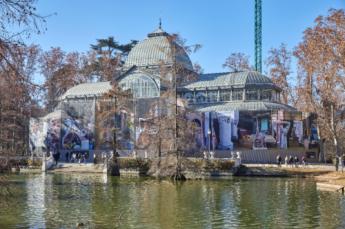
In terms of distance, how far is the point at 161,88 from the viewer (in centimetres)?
6912

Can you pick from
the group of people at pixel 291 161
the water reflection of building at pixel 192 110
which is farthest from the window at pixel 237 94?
the group of people at pixel 291 161

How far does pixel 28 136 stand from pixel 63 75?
15420 millimetres

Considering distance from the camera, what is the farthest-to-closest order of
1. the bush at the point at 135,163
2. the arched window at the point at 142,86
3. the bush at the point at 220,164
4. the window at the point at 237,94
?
the arched window at the point at 142,86 < the window at the point at 237,94 < the bush at the point at 135,163 < the bush at the point at 220,164

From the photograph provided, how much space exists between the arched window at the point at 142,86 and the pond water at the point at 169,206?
31.9 metres

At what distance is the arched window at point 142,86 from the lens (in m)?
68.9

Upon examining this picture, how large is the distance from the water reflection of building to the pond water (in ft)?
43.2

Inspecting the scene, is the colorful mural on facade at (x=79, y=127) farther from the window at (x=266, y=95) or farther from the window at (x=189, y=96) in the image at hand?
the window at (x=266, y=95)

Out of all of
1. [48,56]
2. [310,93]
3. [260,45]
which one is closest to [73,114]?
[48,56]

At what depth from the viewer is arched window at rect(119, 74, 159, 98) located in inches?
2714

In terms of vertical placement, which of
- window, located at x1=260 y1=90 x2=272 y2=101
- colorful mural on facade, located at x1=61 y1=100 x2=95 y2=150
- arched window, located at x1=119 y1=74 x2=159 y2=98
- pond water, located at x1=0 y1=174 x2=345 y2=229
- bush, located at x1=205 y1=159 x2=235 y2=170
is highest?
arched window, located at x1=119 y1=74 x2=159 y2=98

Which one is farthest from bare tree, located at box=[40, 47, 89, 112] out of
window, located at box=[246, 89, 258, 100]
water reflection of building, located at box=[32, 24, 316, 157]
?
window, located at box=[246, 89, 258, 100]

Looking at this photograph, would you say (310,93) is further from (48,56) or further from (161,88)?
(48,56)

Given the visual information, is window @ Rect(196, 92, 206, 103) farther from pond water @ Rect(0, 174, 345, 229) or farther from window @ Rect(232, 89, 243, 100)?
pond water @ Rect(0, 174, 345, 229)

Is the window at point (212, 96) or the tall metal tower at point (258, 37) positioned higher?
the tall metal tower at point (258, 37)
